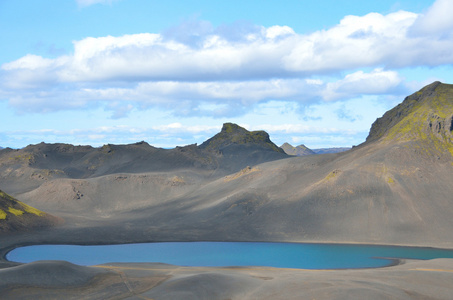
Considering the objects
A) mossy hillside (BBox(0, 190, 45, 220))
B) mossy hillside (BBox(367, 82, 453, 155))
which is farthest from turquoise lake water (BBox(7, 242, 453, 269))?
mossy hillside (BBox(367, 82, 453, 155))

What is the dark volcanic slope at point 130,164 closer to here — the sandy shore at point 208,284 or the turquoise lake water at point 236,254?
the turquoise lake water at point 236,254

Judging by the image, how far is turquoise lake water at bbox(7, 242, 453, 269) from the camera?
70.1m

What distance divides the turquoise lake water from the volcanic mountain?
5309mm

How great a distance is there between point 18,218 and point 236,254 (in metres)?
48.1

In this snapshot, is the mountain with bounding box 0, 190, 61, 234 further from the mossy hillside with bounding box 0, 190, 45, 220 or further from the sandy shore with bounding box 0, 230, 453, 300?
the sandy shore with bounding box 0, 230, 453, 300

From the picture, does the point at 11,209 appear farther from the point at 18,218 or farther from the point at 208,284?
the point at 208,284

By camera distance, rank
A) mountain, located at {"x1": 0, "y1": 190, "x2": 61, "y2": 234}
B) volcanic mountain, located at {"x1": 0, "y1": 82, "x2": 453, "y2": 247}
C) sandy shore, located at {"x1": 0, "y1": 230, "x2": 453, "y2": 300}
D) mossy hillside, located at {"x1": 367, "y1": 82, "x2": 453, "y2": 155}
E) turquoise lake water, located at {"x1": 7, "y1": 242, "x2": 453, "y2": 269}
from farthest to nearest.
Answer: mossy hillside, located at {"x1": 367, "y1": 82, "x2": 453, "y2": 155}, mountain, located at {"x1": 0, "y1": 190, "x2": 61, "y2": 234}, volcanic mountain, located at {"x1": 0, "y1": 82, "x2": 453, "y2": 247}, turquoise lake water, located at {"x1": 7, "y1": 242, "x2": 453, "y2": 269}, sandy shore, located at {"x1": 0, "y1": 230, "x2": 453, "y2": 300}

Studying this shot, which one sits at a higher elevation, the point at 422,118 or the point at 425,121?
the point at 422,118

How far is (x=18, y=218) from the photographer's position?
318ft

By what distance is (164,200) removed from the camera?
137250 millimetres

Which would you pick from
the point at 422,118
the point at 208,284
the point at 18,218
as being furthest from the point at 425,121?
the point at 18,218

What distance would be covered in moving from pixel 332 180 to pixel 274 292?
6435cm

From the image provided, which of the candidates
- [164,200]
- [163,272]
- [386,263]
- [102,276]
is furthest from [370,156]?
[102,276]

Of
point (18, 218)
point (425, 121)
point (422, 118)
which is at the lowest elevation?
point (18, 218)
